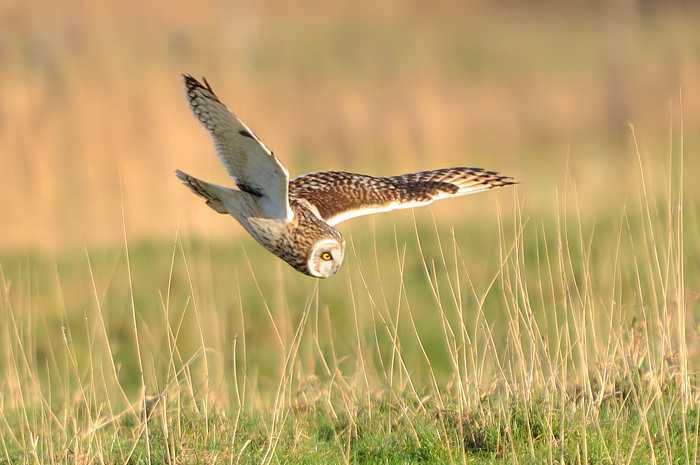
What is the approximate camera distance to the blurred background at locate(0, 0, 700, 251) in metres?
12.9

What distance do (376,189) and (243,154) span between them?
4.30 ft

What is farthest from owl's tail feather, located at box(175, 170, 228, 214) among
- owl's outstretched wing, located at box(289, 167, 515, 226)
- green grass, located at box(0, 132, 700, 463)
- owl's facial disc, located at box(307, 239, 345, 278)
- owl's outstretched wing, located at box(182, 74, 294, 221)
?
owl's facial disc, located at box(307, 239, 345, 278)

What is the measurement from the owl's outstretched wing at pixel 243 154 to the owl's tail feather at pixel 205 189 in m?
0.16

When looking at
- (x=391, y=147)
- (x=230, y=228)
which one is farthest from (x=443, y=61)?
(x=230, y=228)

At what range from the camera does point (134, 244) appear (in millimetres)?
13258

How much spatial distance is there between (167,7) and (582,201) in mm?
17979

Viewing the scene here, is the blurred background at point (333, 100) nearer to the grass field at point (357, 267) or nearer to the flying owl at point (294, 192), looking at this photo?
the grass field at point (357, 267)

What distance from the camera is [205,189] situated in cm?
620

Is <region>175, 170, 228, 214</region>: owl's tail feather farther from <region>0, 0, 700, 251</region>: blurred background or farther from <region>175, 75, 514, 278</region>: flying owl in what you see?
<region>0, 0, 700, 251</region>: blurred background

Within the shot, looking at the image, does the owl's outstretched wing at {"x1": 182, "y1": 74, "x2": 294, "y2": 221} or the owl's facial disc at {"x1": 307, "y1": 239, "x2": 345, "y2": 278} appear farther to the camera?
the owl's facial disc at {"x1": 307, "y1": 239, "x2": 345, "y2": 278}

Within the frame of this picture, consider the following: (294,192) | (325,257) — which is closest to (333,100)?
(294,192)

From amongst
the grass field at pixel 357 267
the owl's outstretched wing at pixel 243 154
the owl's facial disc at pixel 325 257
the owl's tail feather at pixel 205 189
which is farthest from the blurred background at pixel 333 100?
the owl's facial disc at pixel 325 257

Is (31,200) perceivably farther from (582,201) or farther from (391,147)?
(582,201)

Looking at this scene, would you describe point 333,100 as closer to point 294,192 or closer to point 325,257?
point 294,192
